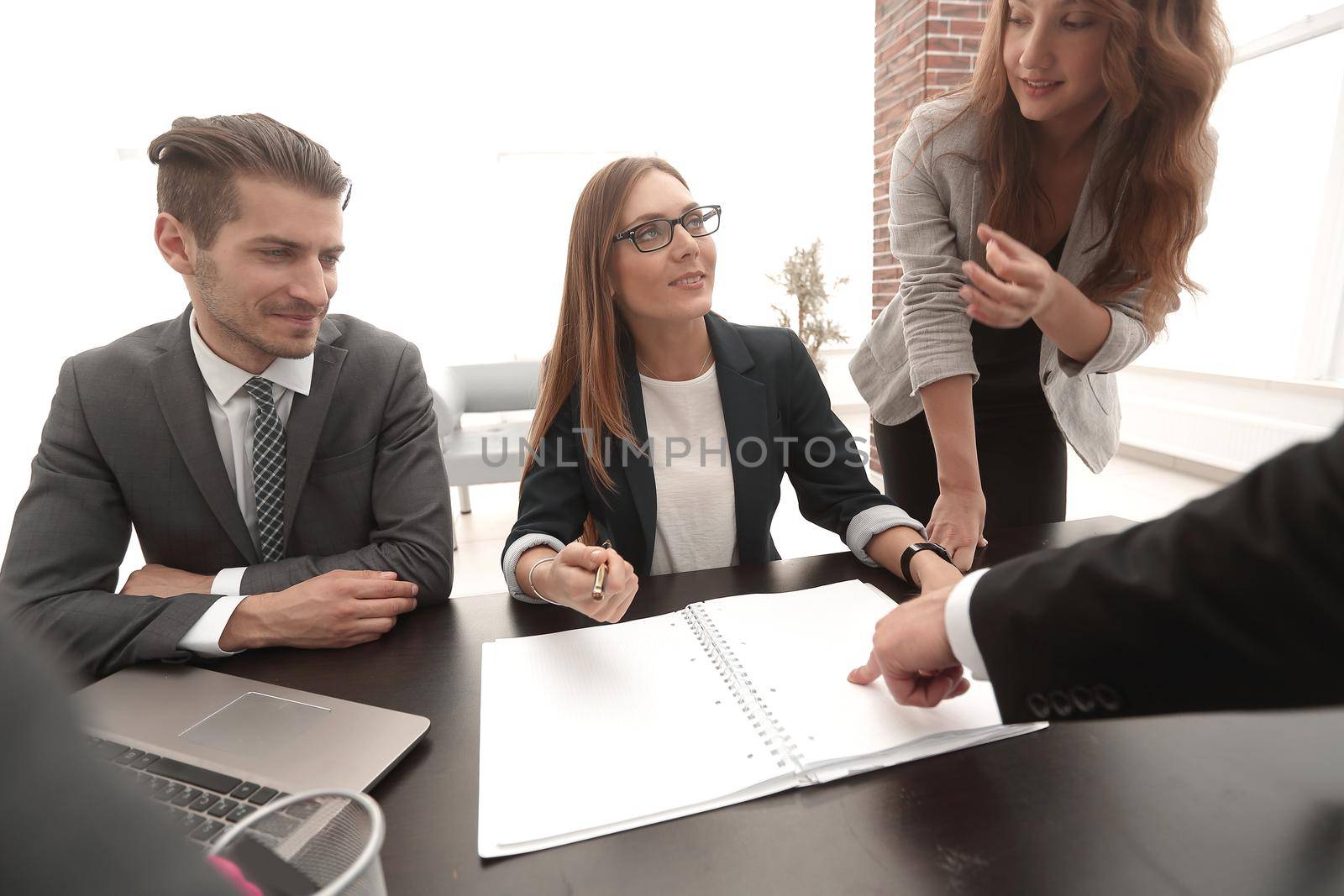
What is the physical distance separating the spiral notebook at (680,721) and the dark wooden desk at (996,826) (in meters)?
0.02

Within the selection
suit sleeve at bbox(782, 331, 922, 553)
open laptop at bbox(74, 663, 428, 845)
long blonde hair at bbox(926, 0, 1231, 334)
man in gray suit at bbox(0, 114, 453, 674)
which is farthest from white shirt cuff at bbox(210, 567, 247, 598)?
long blonde hair at bbox(926, 0, 1231, 334)

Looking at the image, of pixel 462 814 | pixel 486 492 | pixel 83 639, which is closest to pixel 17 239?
pixel 486 492

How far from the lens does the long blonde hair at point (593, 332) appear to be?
149 centimetres

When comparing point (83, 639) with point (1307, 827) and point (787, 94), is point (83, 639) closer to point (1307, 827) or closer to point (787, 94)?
point (1307, 827)

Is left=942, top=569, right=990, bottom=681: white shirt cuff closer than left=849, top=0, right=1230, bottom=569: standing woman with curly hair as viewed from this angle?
Yes

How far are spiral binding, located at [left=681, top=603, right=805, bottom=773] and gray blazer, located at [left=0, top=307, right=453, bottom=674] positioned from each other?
0.50 m

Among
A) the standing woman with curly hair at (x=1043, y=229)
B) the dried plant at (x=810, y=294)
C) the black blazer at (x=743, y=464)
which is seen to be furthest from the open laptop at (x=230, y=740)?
the dried plant at (x=810, y=294)

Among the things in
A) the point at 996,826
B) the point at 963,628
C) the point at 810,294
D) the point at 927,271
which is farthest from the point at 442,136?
the point at 996,826

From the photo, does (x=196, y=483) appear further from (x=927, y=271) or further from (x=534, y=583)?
(x=927, y=271)

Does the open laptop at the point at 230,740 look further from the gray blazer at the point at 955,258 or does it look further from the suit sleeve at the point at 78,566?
the gray blazer at the point at 955,258

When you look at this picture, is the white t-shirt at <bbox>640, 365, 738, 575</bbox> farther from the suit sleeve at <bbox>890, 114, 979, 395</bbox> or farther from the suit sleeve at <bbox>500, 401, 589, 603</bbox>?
the suit sleeve at <bbox>890, 114, 979, 395</bbox>

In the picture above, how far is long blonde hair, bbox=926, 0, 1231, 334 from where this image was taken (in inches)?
46.3

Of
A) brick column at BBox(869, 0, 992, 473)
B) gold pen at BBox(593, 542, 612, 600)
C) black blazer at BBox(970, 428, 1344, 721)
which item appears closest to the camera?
black blazer at BBox(970, 428, 1344, 721)

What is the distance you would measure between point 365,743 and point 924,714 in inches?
23.9
